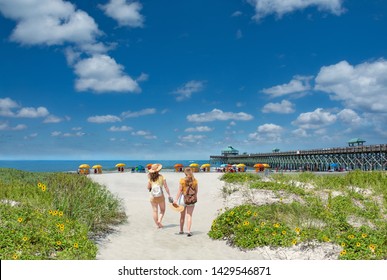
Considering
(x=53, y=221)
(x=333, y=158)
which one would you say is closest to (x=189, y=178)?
(x=53, y=221)

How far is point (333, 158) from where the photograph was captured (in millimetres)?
62688

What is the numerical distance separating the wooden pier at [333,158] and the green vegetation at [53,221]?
4561 centimetres

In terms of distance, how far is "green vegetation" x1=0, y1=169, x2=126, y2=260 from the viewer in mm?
7293

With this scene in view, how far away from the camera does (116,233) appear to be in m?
10.4

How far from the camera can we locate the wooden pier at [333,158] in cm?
5147

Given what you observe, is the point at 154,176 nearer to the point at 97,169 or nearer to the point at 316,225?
the point at 316,225

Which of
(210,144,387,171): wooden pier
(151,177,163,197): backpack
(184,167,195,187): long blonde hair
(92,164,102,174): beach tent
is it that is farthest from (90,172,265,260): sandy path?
(210,144,387,171): wooden pier

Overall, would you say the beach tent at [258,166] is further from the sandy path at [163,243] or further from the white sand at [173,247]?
the white sand at [173,247]

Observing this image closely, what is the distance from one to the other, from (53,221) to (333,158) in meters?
60.8

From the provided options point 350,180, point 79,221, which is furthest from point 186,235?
point 350,180

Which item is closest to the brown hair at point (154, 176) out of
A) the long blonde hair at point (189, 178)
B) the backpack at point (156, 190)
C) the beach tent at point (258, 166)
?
the backpack at point (156, 190)

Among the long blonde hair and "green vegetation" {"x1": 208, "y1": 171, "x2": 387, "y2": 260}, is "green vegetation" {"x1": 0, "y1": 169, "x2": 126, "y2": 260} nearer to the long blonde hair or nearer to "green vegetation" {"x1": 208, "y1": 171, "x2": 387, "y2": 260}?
the long blonde hair
